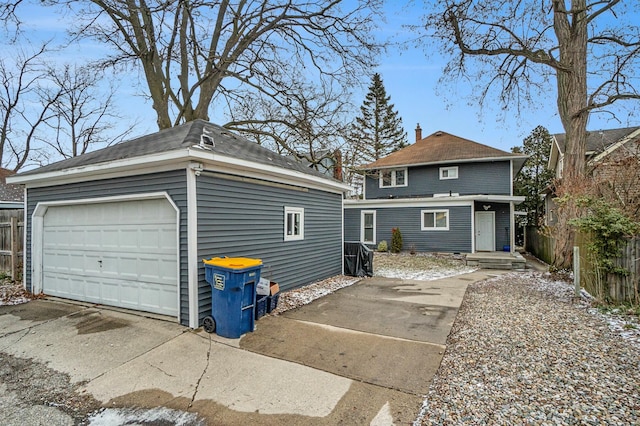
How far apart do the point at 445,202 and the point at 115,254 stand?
13934 mm

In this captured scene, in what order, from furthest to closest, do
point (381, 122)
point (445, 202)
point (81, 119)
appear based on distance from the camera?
1. point (381, 122)
2. point (81, 119)
3. point (445, 202)

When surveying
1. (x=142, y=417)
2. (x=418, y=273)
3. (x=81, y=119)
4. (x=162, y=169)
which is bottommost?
(x=418, y=273)

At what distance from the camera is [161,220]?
18.3 ft

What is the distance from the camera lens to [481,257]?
13.7m

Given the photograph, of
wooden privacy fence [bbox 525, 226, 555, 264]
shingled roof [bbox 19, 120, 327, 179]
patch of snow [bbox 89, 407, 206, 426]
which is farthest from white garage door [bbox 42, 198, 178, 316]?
wooden privacy fence [bbox 525, 226, 555, 264]

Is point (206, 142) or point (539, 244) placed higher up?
point (206, 142)

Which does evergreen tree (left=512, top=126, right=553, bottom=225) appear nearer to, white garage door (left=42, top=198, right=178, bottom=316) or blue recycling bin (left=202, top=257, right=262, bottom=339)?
blue recycling bin (left=202, top=257, right=262, bottom=339)

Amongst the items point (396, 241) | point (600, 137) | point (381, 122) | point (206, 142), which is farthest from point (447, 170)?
point (381, 122)

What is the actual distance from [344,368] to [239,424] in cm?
142

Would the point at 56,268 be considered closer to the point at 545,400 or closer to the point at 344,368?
the point at 344,368

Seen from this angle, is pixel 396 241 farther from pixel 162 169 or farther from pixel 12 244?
pixel 12 244

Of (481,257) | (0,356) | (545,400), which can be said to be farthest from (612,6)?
(0,356)

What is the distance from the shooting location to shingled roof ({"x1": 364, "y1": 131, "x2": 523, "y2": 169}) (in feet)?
56.5

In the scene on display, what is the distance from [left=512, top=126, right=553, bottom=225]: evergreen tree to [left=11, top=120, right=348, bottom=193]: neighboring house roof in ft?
74.3
